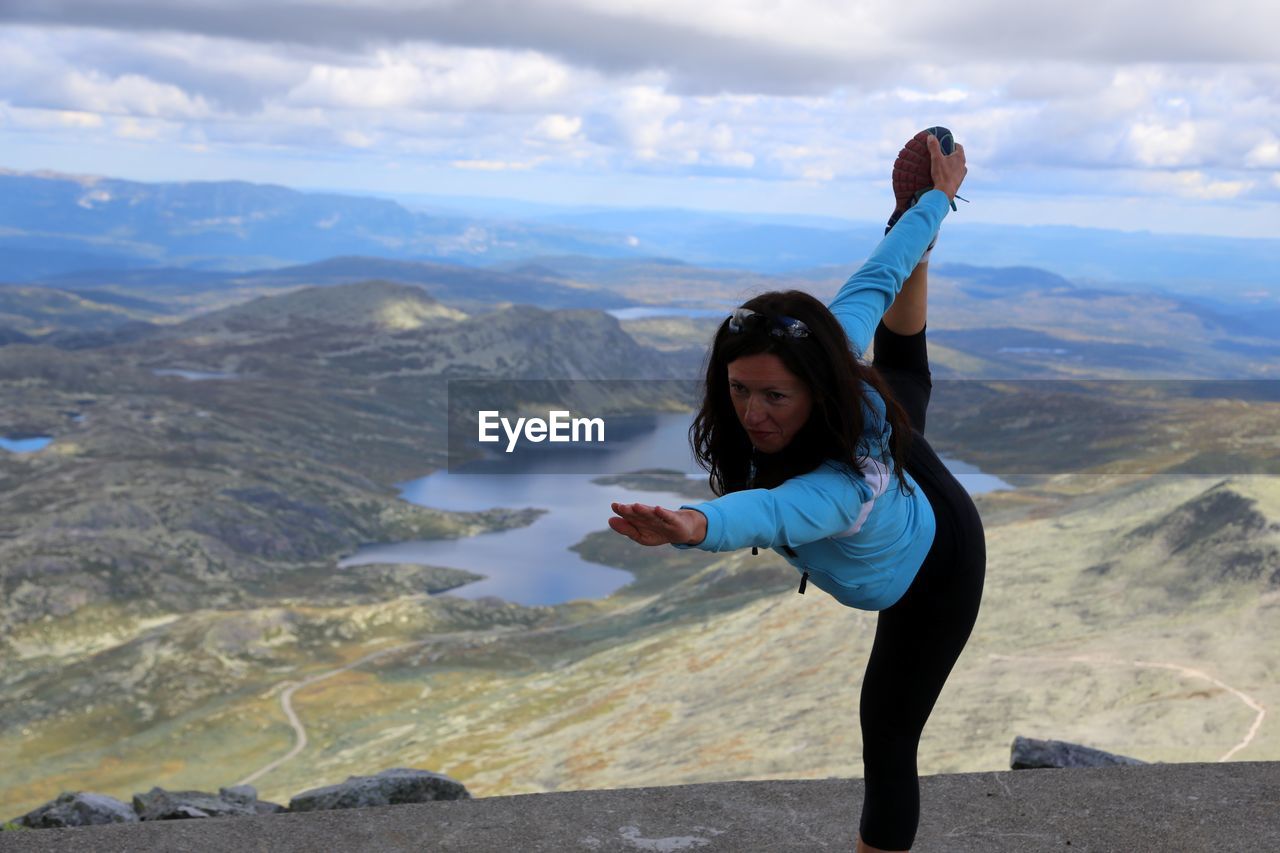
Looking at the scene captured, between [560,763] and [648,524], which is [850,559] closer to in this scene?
[648,524]

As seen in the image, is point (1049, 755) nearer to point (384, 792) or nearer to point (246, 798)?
point (384, 792)

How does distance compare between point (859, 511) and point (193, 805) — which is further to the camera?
point (193, 805)

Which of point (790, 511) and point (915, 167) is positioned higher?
point (915, 167)

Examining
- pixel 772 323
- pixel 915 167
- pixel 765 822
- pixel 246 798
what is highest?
pixel 915 167

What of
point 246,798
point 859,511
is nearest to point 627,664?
point 246,798

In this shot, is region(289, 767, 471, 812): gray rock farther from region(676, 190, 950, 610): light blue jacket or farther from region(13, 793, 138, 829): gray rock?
region(676, 190, 950, 610): light blue jacket

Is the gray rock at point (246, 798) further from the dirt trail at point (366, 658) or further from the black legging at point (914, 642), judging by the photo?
the dirt trail at point (366, 658)
